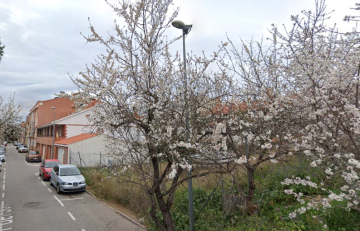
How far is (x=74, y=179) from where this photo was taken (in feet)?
40.5

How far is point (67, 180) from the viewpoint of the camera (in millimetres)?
12102

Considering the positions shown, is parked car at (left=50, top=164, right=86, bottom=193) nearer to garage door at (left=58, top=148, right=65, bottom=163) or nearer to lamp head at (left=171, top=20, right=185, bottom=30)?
garage door at (left=58, top=148, right=65, bottom=163)

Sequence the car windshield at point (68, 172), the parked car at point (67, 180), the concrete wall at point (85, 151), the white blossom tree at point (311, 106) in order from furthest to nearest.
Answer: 1. the concrete wall at point (85, 151)
2. the car windshield at point (68, 172)
3. the parked car at point (67, 180)
4. the white blossom tree at point (311, 106)

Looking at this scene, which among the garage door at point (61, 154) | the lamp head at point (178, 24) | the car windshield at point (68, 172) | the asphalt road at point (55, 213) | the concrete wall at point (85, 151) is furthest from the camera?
the garage door at point (61, 154)

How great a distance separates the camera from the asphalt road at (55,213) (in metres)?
7.36

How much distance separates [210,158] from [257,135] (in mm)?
1305

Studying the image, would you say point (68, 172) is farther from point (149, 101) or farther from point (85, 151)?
point (149, 101)

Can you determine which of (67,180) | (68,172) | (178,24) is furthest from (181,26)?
(68,172)

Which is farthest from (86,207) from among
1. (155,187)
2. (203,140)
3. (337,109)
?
(337,109)

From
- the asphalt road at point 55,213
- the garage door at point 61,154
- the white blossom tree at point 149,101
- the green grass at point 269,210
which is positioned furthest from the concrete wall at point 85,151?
the white blossom tree at point 149,101

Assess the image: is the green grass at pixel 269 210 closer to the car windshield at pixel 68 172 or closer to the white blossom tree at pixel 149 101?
the white blossom tree at pixel 149 101

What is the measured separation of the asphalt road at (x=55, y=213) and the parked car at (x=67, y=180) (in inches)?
14.2

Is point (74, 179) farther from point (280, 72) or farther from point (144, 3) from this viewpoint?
point (280, 72)

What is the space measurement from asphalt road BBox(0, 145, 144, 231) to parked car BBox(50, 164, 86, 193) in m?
0.36
